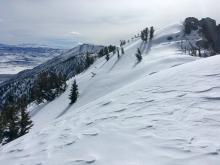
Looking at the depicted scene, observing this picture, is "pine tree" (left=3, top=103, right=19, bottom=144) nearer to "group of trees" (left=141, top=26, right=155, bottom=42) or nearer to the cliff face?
the cliff face

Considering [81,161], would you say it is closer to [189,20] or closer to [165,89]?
[165,89]

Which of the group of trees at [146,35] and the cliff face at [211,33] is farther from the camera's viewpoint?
the group of trees at [146,35]

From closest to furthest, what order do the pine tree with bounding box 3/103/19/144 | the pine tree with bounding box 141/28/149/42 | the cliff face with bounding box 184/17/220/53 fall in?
the pine tree with bounding box 3/103/19/144 < the cliff face with bounding box 184/17/220/53 < the pine tree with bounding box 141/28/149/42

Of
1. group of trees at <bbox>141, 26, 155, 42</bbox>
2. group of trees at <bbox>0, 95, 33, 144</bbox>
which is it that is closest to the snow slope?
group of trees at <bbox>0, 95, 33, 144</bbox>

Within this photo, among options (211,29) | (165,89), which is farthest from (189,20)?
(165,89)

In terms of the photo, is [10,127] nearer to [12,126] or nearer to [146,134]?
[12,126]

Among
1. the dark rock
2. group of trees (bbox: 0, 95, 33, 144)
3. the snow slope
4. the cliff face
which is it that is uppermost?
the dark rock

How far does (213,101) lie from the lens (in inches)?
512

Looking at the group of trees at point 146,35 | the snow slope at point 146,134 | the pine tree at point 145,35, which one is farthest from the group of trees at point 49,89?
the group of trees at point 146,35

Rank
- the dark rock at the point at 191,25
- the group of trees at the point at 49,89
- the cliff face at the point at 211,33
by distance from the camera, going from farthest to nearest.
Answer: the dark rock at the point at 191,25 → the cliff face at the point at 211,33 → the group of trees at the point at 49,89

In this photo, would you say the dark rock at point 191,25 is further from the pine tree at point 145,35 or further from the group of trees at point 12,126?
the group of trees at point 12,126

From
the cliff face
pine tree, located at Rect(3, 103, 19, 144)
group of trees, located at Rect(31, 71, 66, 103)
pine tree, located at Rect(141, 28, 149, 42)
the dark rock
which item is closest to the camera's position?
pine tree, located at Rect(3, 103, 19, 144)

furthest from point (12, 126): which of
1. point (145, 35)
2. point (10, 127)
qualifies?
point (145, 35)

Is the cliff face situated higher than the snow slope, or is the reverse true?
the cliff face
